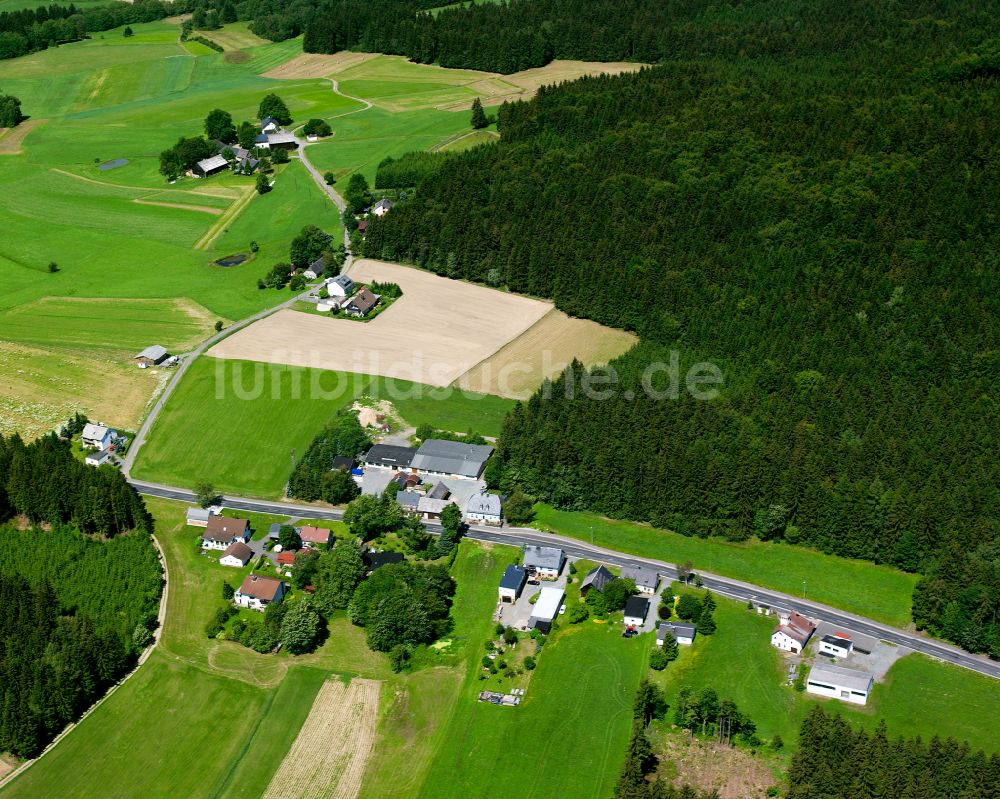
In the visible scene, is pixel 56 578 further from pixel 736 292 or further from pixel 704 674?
pixel 736 292

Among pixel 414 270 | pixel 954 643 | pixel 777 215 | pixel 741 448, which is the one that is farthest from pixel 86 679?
pixel 777 215

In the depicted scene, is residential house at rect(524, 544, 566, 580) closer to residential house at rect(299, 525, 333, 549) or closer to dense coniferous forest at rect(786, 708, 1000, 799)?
residential house at rect(299, 525, 333, 549)

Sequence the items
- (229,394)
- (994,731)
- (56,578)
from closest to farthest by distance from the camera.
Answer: (994,731) < (56,578) < (229,394)

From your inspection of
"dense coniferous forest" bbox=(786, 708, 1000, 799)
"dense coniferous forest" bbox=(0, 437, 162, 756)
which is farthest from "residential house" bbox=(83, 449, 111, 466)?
"dense coniferous forest" bbox=(786, 708, 1000, 799)

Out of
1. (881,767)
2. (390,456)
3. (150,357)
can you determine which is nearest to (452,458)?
(390,456)

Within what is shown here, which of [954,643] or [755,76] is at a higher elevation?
[755,76]
